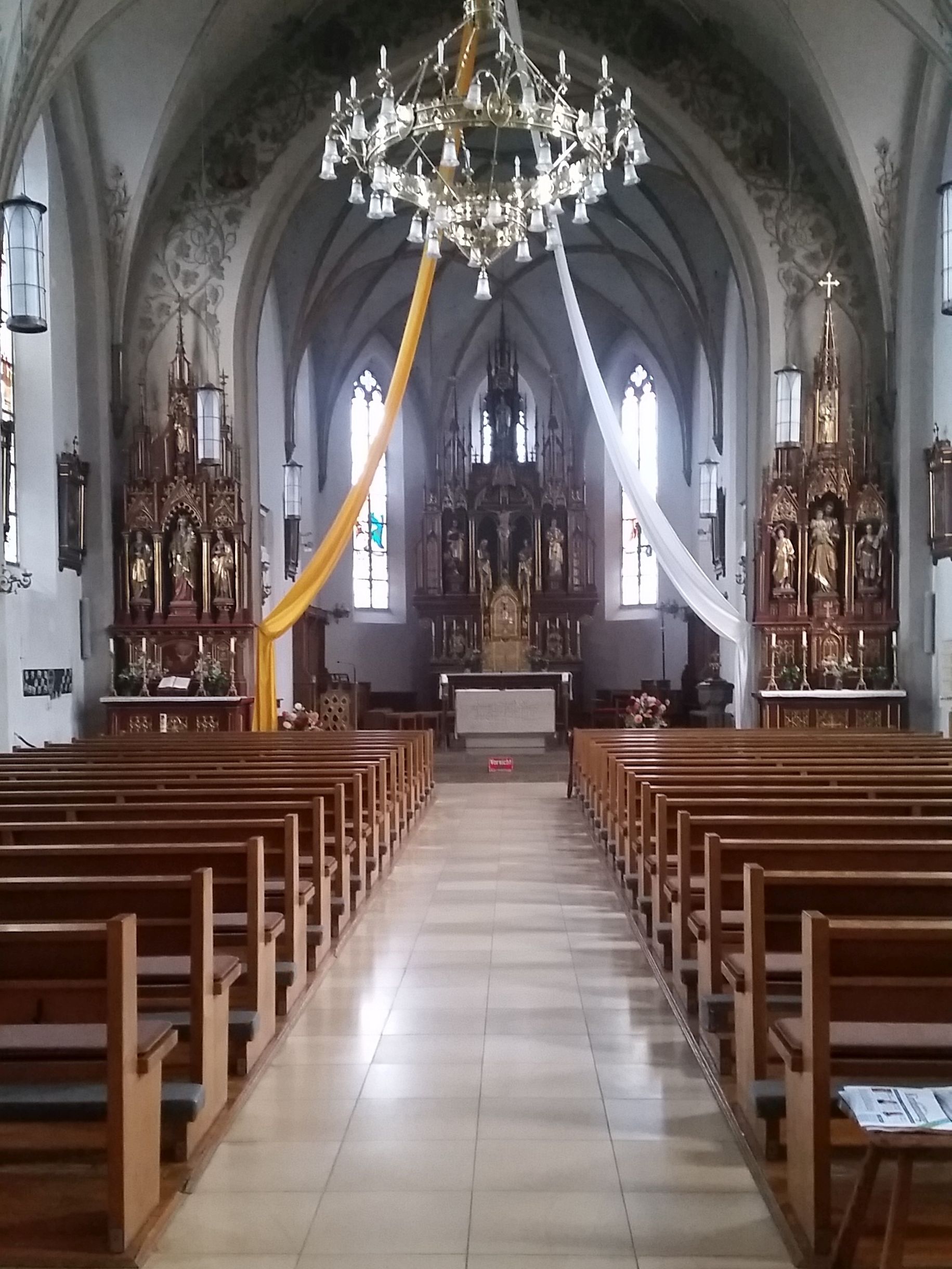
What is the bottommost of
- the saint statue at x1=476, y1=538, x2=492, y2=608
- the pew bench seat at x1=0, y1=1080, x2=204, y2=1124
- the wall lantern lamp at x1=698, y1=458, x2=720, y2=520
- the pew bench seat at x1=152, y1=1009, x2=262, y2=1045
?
the pew bench seat at x1=152, y1=1009, x2=262, y2=1045

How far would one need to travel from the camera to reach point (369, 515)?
26922mm

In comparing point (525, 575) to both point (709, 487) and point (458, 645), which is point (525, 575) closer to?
point (458, 645)

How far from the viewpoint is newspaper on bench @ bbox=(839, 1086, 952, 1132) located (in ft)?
8.39

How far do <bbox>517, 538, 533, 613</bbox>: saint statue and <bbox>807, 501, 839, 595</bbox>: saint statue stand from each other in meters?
8.73

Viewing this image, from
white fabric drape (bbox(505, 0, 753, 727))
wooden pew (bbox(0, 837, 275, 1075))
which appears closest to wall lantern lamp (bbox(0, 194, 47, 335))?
white fabric drape (bbox(505, 0, 753, 727))

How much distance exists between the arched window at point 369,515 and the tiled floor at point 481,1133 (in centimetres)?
1969

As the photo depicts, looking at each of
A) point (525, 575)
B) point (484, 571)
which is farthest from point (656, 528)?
point (484, 571)

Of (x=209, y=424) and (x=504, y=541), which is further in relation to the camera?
(x=504, y=541)

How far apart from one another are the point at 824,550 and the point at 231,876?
44.5ft

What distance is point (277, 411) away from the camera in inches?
872

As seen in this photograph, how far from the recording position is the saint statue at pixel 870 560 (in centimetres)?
1684

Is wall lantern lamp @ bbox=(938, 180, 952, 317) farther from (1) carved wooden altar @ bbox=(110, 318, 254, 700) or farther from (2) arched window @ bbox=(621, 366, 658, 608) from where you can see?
(2) arched window @ bbox=(621, 366, 658, 608)

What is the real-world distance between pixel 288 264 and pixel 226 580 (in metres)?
7.65

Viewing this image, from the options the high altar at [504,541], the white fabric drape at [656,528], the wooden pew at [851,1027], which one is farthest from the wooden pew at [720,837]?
the high altar at [504,541]
